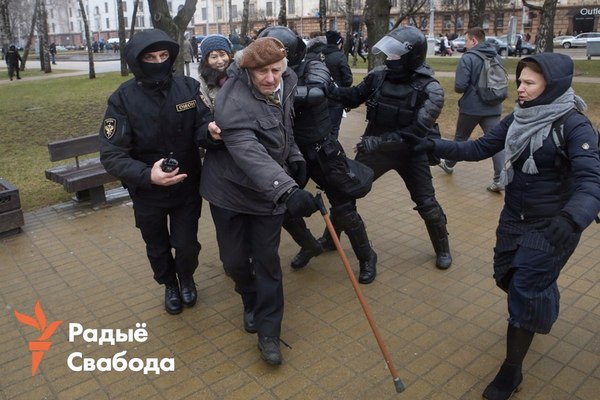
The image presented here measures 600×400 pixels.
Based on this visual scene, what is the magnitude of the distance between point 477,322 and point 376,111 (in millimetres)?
1782

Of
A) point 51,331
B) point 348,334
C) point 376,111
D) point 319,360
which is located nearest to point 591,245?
point 376,111

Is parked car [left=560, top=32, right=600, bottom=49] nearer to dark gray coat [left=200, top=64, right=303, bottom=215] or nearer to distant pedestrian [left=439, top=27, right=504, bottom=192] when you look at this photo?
distant pedestrian [left=439, top=27, right=504, bottom=192]

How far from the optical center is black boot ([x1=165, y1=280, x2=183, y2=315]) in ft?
13.8

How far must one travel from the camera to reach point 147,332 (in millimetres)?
3982

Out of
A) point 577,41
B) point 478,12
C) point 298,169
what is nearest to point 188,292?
point 298,169

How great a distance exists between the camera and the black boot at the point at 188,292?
4.31 meters

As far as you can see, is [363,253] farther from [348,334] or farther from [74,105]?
[74,105]

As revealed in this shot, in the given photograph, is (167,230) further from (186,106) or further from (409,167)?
(409,167)

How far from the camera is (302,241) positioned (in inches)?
190

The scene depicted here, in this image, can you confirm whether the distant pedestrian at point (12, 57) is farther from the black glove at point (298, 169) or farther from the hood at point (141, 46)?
the black glove at point (298, 169)

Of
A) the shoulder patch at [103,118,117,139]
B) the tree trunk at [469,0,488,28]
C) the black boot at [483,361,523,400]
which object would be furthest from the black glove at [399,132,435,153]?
the tree trunk at [469,0,488,28]

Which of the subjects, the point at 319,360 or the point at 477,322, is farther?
the point at 477,322

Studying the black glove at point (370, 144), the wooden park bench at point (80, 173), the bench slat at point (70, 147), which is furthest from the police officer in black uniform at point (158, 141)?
the bench slat at point (70, 147)

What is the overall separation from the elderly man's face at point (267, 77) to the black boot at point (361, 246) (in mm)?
1572
